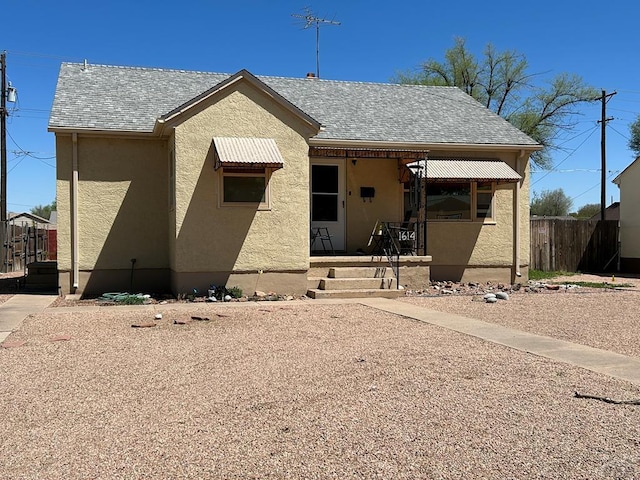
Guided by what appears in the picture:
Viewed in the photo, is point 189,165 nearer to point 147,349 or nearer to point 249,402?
point 147,349

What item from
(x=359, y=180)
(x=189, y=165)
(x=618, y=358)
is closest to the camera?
(x=618, y=358)

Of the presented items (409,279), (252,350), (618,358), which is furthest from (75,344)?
(409,279)

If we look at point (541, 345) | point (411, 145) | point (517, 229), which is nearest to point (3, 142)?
point (411, 145)

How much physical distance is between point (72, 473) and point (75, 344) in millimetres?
4565

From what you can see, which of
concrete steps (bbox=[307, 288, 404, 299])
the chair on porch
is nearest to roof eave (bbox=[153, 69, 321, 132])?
the chair on porch

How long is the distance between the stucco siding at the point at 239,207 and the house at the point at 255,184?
2 centimetres

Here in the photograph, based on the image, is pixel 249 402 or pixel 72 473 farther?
pixel 249 402

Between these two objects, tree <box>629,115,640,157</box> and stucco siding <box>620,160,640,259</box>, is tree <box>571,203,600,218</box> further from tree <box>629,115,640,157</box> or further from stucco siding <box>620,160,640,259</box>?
stucco siding <box>620,160,640,259</box>

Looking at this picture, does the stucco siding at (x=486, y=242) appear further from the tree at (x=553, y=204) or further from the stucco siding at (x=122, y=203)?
the tree at (x=553, y=204)

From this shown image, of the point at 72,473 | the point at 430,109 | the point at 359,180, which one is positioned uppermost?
the point at 430,109

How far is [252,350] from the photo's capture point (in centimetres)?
760

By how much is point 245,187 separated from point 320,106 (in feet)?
15.4

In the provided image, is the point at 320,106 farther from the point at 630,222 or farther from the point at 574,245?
the point at 630,222

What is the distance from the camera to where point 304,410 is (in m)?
5.04
